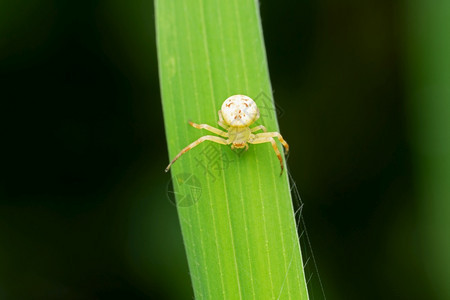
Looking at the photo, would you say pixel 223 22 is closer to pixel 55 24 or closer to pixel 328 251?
pixel 55 24

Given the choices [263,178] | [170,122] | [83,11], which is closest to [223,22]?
[170,122]

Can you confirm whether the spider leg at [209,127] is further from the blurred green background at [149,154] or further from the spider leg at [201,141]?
the blurred green background at [149,154]

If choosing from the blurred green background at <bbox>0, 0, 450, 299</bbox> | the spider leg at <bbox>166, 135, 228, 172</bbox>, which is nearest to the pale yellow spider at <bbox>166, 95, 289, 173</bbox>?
the spider leg at <bbox>166, 135, 228, 172</bbox>

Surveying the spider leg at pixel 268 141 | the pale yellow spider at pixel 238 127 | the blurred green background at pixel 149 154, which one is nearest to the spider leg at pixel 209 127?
the pale yellow spider at pixel 238 127

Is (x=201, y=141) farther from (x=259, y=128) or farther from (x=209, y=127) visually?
(x=259, y=128)

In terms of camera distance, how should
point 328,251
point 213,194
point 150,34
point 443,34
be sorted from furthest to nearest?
point 150,34 < point 328,251 < point 443,34 < point 213,194
